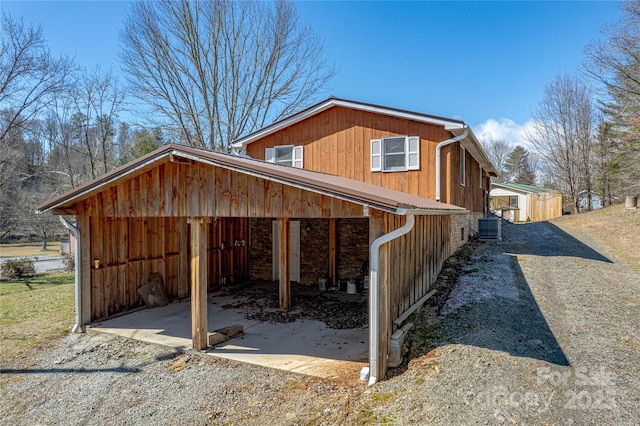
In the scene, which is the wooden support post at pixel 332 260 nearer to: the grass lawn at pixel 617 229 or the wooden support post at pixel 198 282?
the wooden support post at pixel 198 282

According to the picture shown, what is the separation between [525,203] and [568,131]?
5.87 metres

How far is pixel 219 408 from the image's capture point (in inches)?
167

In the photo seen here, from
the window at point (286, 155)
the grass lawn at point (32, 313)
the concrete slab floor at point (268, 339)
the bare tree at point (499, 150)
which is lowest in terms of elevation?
the grass lawn at point (32, 313)

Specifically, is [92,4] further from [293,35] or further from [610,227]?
[610,227]

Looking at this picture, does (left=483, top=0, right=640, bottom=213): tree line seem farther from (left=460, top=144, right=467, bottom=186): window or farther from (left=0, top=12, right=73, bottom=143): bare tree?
(left=0, top=12, right=73, bottom=143): bare tree

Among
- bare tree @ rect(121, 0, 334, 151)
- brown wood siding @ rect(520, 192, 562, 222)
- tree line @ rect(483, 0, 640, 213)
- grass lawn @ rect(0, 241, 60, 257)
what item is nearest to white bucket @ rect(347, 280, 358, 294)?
bare tree @ rect(121, 0, 334, 151)

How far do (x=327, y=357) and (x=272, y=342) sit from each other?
A: 1.18 m

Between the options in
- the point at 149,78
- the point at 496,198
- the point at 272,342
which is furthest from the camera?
the point at 496,198

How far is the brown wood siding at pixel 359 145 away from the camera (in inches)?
375

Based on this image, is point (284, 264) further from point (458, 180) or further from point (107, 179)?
point (458, 180)

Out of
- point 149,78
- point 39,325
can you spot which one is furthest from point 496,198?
point 39,325

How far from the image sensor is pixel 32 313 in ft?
27.1

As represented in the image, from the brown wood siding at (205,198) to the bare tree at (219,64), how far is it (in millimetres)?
12954

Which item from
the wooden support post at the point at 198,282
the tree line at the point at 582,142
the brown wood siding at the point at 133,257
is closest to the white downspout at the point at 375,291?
the wooden support post at the point at 198,282
